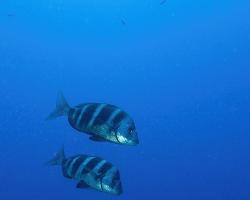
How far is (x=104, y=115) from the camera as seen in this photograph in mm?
2701

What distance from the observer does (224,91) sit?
83.8m

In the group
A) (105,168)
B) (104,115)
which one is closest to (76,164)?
(105,168)

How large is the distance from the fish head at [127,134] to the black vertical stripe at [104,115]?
0.11m

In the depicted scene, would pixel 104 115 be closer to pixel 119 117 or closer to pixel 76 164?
pixel 119 117

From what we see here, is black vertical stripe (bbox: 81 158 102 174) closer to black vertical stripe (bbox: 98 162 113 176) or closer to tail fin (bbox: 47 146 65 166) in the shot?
black vertical stripe (bbox: 98 162 113 176)

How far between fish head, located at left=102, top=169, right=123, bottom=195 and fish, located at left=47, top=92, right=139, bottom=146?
0.98 ft

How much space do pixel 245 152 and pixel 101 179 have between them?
42.7 metres

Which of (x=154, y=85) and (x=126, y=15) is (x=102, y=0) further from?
(x=154, y=85)

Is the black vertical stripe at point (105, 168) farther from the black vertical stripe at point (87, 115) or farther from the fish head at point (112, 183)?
the black vertical stripe at point (87, 115)

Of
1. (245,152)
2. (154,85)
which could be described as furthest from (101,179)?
(154,85)

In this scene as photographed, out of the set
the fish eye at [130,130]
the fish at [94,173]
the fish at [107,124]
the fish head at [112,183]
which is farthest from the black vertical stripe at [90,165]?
the fish eye at [130,130]

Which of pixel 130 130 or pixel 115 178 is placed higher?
pixel 130 130

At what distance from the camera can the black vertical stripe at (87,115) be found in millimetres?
2736

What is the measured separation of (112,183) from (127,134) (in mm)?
402
